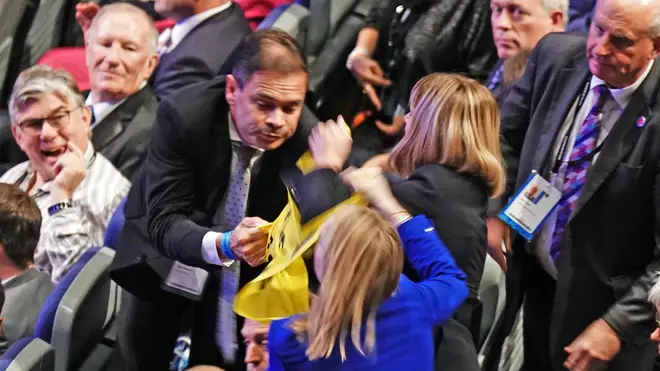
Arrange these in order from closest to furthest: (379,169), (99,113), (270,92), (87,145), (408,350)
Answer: (408,350)
(379,169)
(270,92)
(87,145)
(99,113)

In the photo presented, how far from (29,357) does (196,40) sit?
135 cm

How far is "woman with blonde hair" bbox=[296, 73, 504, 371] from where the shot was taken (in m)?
2.11

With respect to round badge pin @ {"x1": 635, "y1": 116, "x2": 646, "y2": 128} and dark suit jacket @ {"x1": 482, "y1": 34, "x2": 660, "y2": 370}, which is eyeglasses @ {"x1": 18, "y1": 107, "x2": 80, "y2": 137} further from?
Answer: round badge pin @ {"x1": 635, "y1": 116, "x2": 646, "y2": 128}

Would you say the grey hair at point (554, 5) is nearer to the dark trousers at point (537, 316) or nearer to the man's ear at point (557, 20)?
the man's ear at point (557, 20)

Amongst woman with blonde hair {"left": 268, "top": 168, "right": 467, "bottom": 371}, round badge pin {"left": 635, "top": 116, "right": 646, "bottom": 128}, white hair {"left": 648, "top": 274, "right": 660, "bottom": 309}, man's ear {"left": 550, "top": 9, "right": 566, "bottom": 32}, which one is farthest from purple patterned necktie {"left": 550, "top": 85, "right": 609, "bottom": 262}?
woman with blonde hair {"left": 268, "top": 168, "right": 467, "bottom": 371}

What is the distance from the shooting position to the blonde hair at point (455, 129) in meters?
2.14

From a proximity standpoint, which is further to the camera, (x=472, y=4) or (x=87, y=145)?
(x=472, y=4)

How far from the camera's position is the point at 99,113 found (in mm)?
3486

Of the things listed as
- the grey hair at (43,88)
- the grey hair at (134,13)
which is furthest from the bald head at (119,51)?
the grey hair at (43,88)

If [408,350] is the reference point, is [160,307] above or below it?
below

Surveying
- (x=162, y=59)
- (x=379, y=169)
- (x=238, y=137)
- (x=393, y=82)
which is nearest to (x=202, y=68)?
(x=162, y=59)

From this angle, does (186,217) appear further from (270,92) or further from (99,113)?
(99,113)

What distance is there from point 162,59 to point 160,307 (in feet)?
3.91

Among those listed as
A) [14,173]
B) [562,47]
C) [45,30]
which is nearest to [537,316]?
[562,47]
